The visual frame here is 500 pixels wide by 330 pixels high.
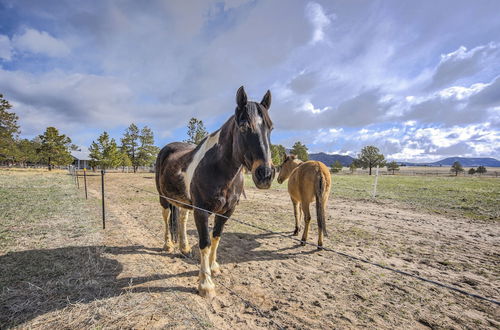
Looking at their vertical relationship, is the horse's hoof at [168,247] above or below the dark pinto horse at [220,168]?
below

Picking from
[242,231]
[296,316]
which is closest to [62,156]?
[242,231]

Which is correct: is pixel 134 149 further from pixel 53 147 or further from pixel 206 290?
pixel 206 290

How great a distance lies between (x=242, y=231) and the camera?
20.3ft

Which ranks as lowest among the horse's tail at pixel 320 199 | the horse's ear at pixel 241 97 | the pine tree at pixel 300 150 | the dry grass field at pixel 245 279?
the dry grass field at pixel 245 279

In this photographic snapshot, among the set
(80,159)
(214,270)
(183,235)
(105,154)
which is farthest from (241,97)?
(80,159)

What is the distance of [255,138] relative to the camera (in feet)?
7.38

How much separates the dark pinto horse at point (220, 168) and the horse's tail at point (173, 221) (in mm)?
548

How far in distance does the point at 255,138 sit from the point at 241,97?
1.72ft

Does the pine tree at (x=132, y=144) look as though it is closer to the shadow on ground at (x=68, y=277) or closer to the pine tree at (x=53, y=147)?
the pine tree at (x=53, y=147)

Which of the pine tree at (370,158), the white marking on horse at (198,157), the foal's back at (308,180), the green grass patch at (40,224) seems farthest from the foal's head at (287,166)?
the pine tree at (370,158)

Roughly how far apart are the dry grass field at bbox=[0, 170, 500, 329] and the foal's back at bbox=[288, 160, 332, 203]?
4.14 feet

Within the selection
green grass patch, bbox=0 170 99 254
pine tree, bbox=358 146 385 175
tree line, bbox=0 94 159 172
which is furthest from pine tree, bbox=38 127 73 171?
pine tree, bbox=358 146 385 175

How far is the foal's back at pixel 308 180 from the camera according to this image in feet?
16.5

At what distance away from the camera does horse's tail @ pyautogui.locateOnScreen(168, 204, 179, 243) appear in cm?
468
